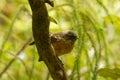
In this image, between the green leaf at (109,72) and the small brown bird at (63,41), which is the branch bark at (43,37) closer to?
the small brown bird at (63,41)

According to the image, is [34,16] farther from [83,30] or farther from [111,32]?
[111,32]

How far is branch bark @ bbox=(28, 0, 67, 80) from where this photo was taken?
630 millimetres

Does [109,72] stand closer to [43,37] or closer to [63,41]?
[63,41]

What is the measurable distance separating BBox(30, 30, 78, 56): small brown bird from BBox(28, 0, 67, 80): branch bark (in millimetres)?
43

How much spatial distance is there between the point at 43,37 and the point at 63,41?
13cm

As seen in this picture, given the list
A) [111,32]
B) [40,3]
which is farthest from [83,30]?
[111,32]

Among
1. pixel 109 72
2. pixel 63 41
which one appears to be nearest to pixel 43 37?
pixel 63 41

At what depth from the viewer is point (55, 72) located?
751mm

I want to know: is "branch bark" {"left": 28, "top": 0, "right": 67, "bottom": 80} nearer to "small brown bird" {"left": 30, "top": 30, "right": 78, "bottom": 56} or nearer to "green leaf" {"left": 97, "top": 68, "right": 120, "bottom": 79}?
"small brown bird" {"left": 30, "top": 30, "right": 78, "bottom": 56}

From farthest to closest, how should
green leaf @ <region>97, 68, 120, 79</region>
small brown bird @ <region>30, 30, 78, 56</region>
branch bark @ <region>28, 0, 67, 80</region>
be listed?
green leaf @ <region>97, 68, 120, 79</region>, small brown bird @ <region>30, 30, 78, 56</region>, branch bark @ <region>28, 0, 67, 80</region>

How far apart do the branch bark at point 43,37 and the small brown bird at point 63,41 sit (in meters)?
0.04

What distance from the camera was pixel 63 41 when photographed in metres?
0.80

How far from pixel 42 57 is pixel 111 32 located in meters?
1.03

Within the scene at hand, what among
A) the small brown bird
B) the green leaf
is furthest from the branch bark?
the green leaf
